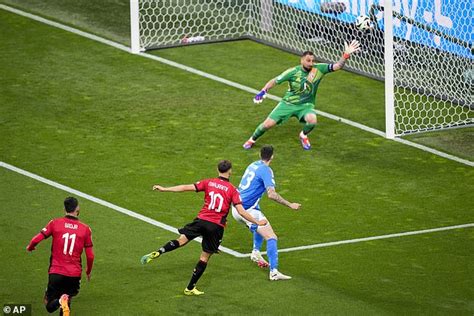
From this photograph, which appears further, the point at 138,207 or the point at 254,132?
the point at 254,132

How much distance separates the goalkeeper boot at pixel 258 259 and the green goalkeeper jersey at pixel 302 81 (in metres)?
5.30

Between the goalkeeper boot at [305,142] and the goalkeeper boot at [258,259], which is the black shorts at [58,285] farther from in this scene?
the goalkeeper boot at [305,142]

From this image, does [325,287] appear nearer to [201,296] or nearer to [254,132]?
[201,296]

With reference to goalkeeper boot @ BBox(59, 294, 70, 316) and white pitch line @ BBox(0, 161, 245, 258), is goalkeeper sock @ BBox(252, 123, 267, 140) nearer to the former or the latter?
white pitch line @ BBox(0, 161, 245, 258)

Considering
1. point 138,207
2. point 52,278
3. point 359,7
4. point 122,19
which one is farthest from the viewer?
point 122,19

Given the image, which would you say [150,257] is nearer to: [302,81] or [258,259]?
[258,259]

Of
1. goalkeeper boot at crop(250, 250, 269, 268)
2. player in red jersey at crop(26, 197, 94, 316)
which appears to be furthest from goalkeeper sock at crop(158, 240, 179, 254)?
player in red jersey at crop(26, 197, 94, 316)

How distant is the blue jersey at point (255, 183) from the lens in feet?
65.7

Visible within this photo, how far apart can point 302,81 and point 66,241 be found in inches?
338

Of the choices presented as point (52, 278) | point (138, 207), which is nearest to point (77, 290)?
point (52, 278)

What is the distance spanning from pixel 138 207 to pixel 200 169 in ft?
6.73

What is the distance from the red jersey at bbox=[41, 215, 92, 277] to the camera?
1791 cm

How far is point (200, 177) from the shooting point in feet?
80.1

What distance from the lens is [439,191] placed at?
2394 centimetres
